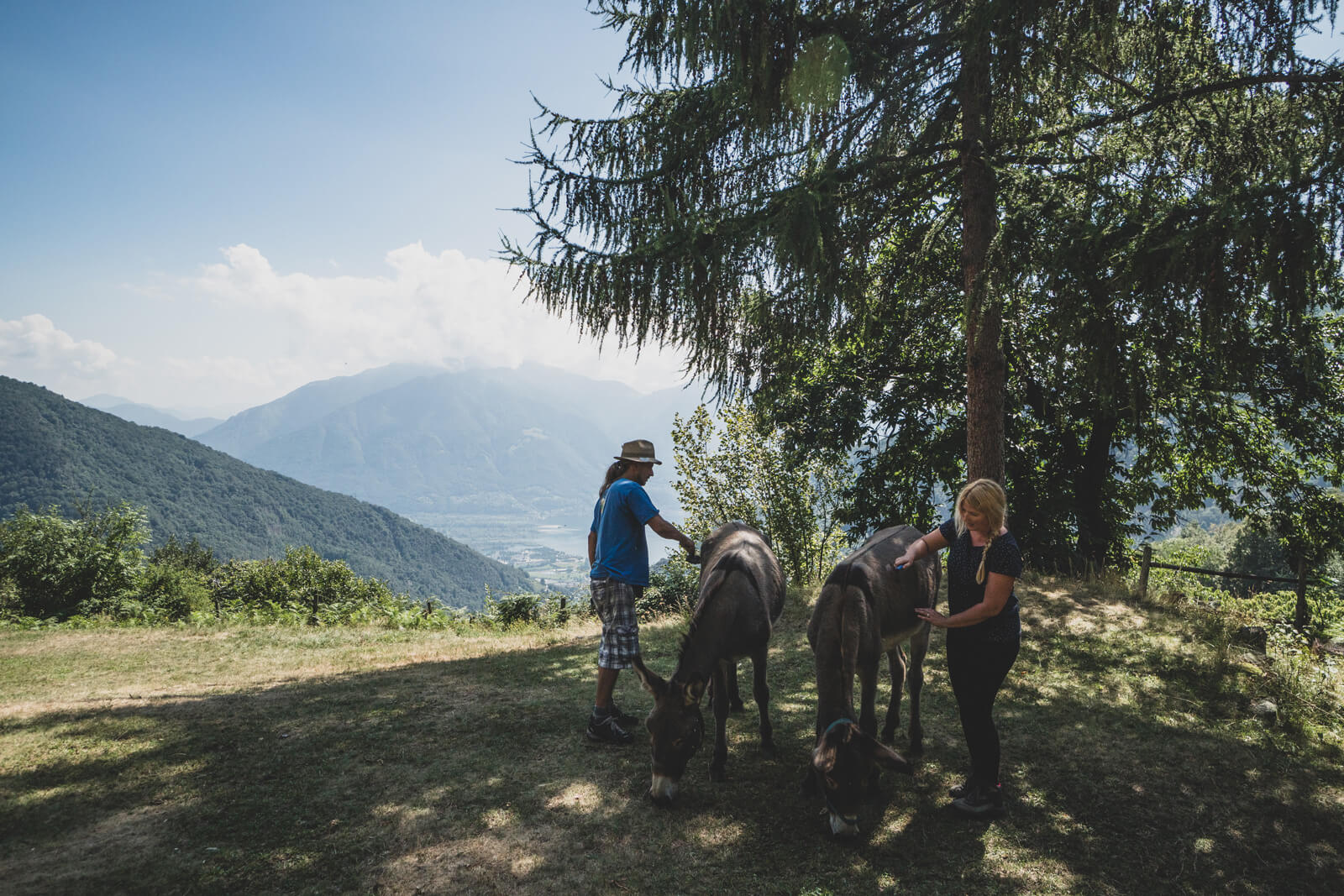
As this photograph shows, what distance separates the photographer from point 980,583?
3822 mm

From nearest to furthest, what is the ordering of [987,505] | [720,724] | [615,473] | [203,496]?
[987,505]
[720,724]
[615,473]
[203,496]

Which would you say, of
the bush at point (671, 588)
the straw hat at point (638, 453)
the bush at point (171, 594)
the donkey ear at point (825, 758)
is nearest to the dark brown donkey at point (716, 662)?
the donkey ear at point (825, 758)

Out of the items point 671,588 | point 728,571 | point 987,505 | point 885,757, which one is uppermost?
point 987,505

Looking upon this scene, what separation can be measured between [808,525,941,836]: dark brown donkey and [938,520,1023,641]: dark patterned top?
0.58 m

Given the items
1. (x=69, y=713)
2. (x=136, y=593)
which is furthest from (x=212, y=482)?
(x=69, y=713)

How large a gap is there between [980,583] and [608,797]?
2.74 meters

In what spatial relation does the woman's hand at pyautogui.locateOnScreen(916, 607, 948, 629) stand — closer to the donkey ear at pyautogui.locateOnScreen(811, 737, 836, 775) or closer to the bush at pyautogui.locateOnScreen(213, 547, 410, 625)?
the donkey ear at pyautogui.locateOnScreen(811, 737, 836, 775)

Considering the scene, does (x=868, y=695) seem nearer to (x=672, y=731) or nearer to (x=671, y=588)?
(x=672, y=731)

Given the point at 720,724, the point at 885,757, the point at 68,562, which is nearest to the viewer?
the point at 885,757

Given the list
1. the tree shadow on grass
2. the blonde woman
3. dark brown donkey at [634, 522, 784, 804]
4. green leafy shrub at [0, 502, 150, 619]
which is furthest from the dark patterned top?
green leafy shrub at [0, 502, 150, 619]

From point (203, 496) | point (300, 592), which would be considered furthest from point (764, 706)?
point (203, 496)

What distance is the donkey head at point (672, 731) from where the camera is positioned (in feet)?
13.2

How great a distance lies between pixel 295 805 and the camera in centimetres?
408

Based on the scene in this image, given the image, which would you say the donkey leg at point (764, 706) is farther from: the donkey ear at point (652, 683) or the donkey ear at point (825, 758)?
the donkey ear at point (825, 758)
